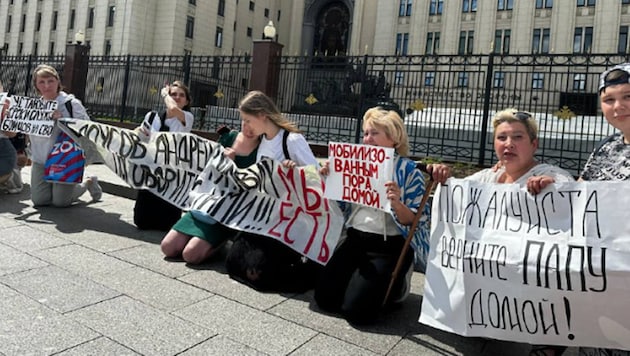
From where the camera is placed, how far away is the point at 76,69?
1672cm

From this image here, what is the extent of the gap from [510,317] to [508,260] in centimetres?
34

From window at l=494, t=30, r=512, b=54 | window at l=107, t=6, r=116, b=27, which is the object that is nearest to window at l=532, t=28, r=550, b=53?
window at l=494, t=30, r=512, b=54

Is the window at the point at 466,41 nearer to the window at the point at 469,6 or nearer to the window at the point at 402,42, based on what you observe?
the window at the point at 469,6

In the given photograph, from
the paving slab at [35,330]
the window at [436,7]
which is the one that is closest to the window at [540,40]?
the window at [436,7]

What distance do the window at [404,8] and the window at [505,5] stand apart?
7904 millimetres

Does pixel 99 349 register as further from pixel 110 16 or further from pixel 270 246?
pixel 110 16

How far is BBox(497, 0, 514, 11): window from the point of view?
1540 inches

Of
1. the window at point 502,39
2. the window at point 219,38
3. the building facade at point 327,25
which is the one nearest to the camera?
the building facade at point 327,25

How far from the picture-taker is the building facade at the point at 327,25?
3697 cm

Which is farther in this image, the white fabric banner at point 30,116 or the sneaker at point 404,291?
the white fabric banner at point 30,116

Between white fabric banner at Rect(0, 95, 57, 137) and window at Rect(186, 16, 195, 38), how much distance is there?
43159mm

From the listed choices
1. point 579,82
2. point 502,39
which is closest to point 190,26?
point 502,39

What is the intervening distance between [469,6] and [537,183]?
42.5m

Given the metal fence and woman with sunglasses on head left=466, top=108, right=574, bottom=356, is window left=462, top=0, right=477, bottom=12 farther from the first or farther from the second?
woman with sunglasses on head left=466, top=108, right=574, bottom=356
